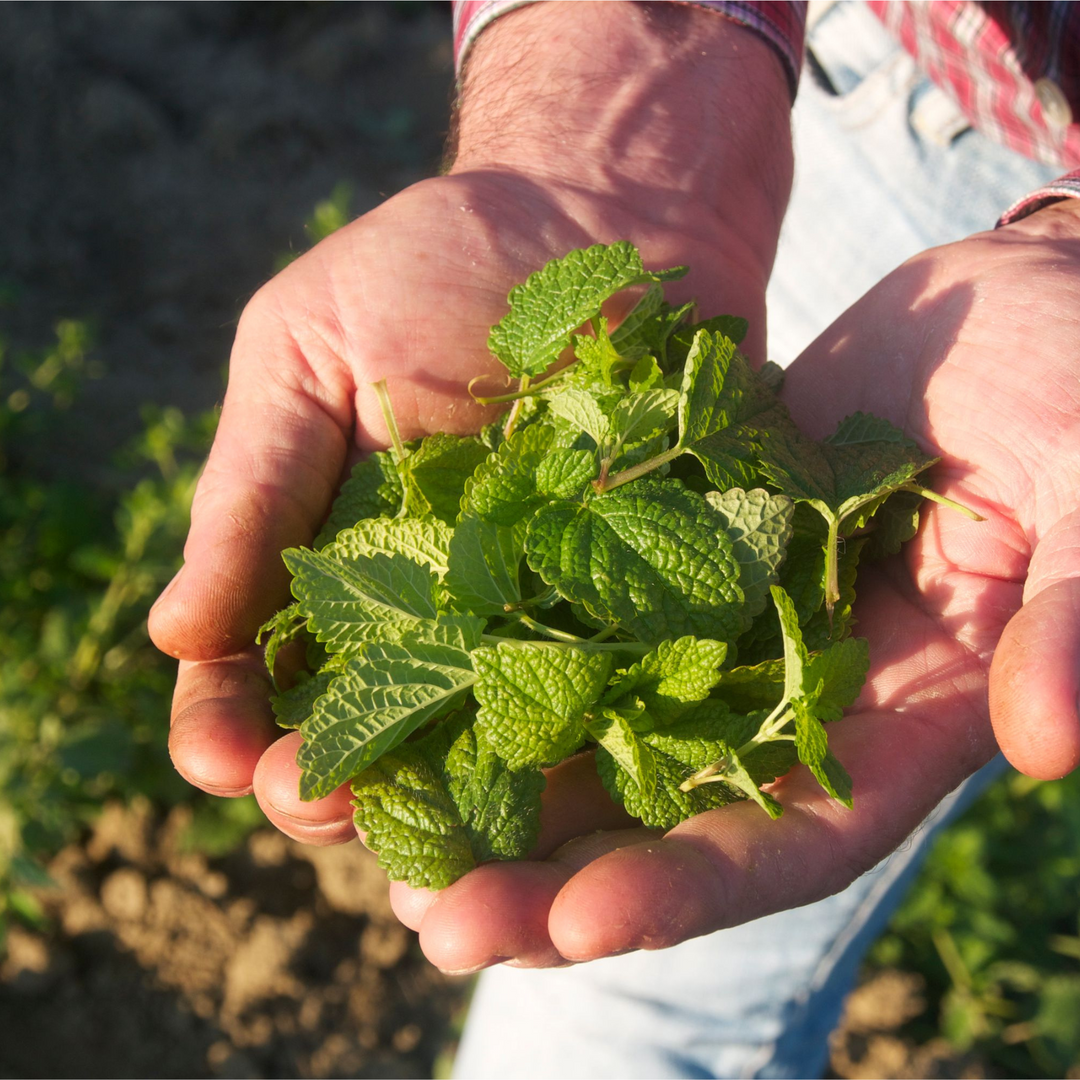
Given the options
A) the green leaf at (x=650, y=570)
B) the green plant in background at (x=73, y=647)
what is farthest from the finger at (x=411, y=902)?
the green plant in background at (x=73, y=647)

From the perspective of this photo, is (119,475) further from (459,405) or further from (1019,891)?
(1019,891)

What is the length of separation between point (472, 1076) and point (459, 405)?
180 centimetres

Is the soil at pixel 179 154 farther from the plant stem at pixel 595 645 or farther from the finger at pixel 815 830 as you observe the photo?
the finger at pixel 815 830

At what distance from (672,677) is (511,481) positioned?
420mm

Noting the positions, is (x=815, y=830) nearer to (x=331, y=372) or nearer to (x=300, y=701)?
(x=300, y=701)

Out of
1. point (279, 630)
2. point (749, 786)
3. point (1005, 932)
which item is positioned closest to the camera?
point (749, 786)

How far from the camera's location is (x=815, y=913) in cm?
261

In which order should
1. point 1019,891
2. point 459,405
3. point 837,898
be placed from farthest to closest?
point 1019,891 < point 837,898 < point 459,405

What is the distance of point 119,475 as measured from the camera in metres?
3.91

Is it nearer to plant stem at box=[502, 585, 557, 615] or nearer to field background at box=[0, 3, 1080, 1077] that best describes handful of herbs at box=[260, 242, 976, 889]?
plant stem at box=[502, 585, 557, 615]

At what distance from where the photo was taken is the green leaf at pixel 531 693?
151 cm

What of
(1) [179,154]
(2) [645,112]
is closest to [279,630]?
(2) [645,112]

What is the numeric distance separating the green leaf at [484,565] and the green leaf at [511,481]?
25 mm

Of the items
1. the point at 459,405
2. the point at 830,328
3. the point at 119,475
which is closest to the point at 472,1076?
the point at 459,405
